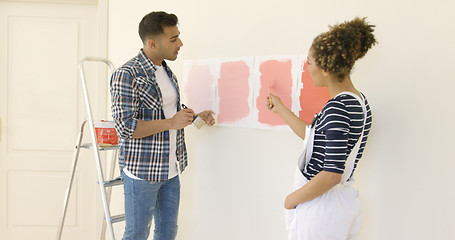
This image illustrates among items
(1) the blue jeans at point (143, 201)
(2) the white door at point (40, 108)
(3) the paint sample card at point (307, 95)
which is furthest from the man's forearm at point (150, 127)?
(2) the white door at point (40, 108)

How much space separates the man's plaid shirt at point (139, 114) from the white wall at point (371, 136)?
0.41m

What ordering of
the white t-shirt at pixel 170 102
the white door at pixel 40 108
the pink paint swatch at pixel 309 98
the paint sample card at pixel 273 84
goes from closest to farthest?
the pink paint swatch at pixel 309 98 → the paint sample card at pixel 273 84 → the white t-shirt at pixel 170 102 → the white door at pixel 40 108

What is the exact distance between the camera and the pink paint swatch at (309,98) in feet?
5.26

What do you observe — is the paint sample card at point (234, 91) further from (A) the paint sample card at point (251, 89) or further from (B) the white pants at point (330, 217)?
(B) the white pants at point (330, 217)

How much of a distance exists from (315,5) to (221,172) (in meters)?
0.97

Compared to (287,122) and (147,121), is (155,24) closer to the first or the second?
(147,121)

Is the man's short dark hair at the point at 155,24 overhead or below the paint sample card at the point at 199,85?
overhead

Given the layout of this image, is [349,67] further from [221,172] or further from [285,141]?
[221,172]

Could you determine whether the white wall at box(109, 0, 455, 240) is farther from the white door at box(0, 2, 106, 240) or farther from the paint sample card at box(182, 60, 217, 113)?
the white door at box(0, 2, 106, 240)

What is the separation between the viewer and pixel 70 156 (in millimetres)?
2949

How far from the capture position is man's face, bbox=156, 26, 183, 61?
1792 millimetres

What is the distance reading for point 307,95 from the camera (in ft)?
5.41

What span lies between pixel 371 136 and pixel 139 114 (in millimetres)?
985

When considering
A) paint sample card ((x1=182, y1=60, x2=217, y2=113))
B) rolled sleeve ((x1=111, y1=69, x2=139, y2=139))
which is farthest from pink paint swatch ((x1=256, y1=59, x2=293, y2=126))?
rolled sleeve ((x1=111, y1=69, x2=139, y2=139))
